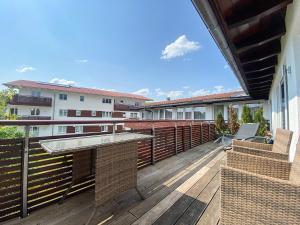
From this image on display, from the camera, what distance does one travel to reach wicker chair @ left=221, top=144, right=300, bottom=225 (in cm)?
98

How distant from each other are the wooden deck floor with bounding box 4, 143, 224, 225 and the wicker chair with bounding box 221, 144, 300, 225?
0.70m

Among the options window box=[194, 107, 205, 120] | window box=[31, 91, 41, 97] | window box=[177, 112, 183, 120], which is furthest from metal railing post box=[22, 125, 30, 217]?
window box=[31, 91, 41, 97]

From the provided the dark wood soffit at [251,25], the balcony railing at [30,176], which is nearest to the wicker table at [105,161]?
the balcony railing at [30,176]

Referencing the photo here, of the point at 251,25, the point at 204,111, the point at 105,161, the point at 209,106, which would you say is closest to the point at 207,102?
the point at 209,106

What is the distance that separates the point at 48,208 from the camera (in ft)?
6.48

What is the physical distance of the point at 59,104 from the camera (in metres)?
18.4

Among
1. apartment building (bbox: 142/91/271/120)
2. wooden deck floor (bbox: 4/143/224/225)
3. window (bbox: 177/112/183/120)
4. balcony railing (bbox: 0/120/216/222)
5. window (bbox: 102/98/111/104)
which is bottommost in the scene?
wooden deck floor (bbox: 4/143/224/225)

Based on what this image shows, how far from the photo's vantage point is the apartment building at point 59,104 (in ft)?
54.1

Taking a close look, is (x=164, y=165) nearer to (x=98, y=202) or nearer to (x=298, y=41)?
(x=98, y=202)

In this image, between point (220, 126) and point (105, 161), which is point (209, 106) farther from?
point (105, 161)

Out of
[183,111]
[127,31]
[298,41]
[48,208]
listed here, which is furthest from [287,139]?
[183,111]

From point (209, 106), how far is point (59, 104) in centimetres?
1671

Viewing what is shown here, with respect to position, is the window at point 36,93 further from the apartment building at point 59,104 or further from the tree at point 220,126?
the tree at point 220,126

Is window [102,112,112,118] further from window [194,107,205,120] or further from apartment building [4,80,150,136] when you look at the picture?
window [194,107,205,120]
